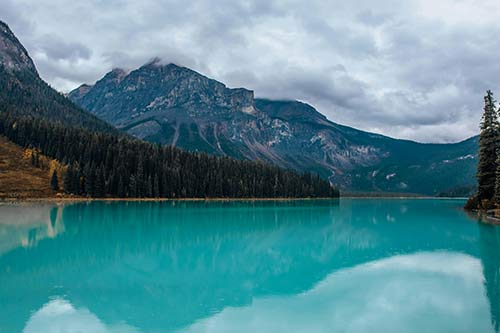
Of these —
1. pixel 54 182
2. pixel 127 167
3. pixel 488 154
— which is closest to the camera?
pixel 488 154

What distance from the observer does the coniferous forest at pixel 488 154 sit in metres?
73.5

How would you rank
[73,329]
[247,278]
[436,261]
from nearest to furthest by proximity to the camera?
[73,329]
[247,278]
[436,261]

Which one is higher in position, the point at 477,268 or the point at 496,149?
the point at 496,149

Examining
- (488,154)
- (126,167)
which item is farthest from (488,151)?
(126,167)

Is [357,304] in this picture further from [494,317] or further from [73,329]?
[73,329]

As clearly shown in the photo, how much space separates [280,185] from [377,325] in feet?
555

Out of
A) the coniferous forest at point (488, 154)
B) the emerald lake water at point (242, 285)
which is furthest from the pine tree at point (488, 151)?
the emerald lake water at point (242, 285)

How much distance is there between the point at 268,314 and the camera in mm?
18344

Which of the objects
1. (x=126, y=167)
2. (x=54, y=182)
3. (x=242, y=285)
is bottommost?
(x=242, y=285)

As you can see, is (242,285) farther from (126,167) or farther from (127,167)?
(127,167)

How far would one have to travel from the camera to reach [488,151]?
75500 millimetres

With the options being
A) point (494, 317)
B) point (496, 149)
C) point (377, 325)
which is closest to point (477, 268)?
point (494, 317)

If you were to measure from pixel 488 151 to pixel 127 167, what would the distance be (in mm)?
106672

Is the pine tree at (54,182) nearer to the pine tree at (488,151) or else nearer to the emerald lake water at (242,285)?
the emerald lake water at (242,285)
